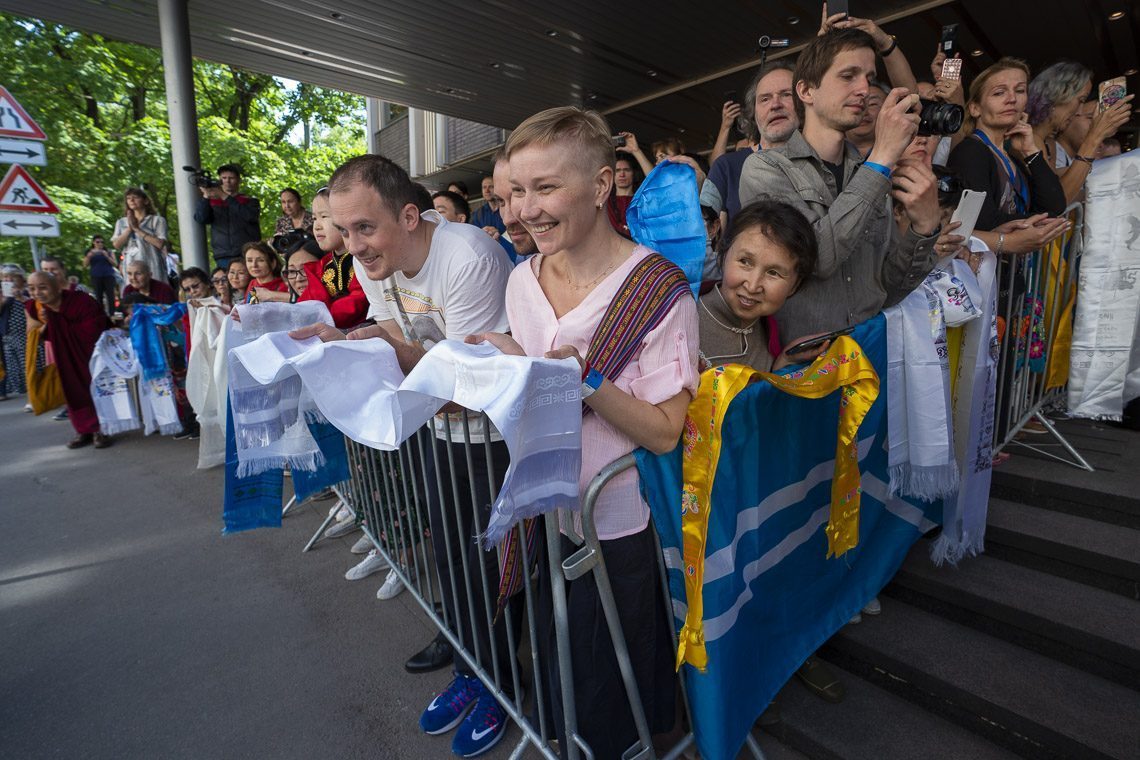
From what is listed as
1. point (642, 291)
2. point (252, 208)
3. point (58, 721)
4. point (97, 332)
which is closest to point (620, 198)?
point (642, 291)

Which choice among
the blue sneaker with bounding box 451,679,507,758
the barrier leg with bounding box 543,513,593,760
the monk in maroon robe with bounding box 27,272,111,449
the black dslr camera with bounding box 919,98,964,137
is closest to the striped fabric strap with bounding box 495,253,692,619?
the barrier leg with bounding box 543,513,593,760

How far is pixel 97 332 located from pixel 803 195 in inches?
338

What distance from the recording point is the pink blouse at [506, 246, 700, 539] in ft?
4.65

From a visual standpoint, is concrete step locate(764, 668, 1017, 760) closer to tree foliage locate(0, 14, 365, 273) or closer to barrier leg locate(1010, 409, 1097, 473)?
barrier leg locate(1010, 409, 1097, 473)

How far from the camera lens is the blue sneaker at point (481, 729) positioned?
2.21 meters

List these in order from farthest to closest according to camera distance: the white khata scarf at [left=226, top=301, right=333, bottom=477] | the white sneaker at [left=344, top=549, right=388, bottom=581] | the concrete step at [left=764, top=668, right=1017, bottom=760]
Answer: the white sneaker at [left=344, top=549, right=388, bottom=581]
the concrete step at [left=764, top=668, right=1017, bottom=760]
the white khata scarf at [left=226, top=301, right=333, bottom=477]

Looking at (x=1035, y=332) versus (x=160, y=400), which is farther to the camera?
(x=160, y=400)

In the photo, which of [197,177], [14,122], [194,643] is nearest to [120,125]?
[14,122]

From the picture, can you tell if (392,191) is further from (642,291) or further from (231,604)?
(231,604)

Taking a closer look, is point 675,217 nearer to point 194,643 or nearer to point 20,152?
point 194,643

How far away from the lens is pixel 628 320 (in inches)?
55.1

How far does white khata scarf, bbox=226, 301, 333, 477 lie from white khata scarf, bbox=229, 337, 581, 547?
40cm

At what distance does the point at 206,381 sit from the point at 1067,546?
620 centimetres

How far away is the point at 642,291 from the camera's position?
142cm
